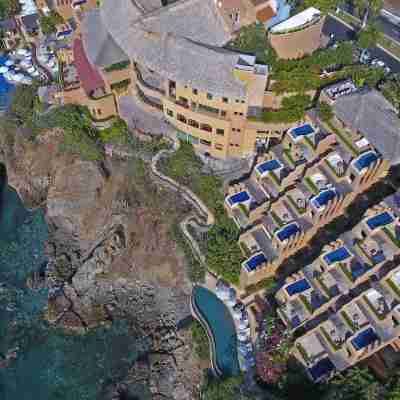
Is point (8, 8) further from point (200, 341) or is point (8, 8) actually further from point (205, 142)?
point (200, 341)

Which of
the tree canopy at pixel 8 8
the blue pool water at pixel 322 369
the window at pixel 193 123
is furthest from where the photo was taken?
the tree canopy at pixel 8 8

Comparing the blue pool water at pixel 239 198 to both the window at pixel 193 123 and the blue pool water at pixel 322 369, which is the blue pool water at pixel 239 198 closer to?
the window at pixel 193 123

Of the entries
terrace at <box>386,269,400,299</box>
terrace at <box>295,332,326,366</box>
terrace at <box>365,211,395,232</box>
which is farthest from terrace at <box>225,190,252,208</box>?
terrace at <box>386,269,400,299</box>

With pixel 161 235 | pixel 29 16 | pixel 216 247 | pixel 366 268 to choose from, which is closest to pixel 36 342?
pixel 161 235

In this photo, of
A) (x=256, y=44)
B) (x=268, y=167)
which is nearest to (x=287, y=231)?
(x=268, y=167)

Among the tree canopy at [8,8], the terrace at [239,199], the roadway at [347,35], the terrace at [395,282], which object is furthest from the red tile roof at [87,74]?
the terrace at [395,282]

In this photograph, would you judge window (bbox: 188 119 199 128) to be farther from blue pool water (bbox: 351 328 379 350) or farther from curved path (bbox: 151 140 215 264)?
blue pool water (bbox: 351 328 379 350)
